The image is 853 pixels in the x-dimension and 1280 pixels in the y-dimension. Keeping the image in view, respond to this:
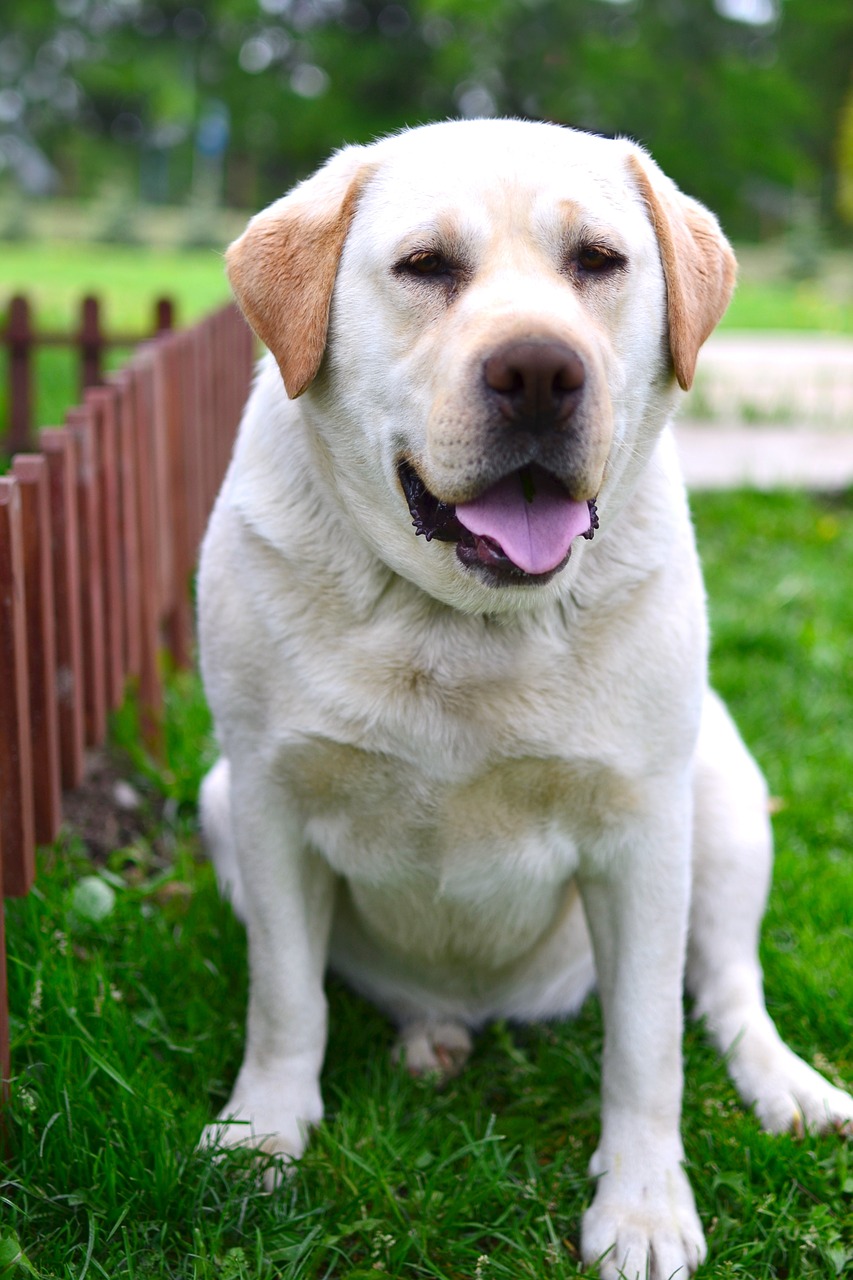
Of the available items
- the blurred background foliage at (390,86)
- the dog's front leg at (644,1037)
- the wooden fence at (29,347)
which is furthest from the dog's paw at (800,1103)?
the blurred background foliage at (390,86)

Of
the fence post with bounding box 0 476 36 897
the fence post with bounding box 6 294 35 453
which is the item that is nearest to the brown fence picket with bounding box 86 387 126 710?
the fence post with bounding box 0 476 36 897

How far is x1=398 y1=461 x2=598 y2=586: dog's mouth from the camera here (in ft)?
7.11

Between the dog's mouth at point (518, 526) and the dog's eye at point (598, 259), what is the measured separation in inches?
14.2

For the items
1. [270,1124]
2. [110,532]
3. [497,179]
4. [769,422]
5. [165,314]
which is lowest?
[769,422]

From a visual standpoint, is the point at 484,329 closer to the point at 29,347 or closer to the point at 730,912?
the point at 730,912

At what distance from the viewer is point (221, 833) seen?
3.09m

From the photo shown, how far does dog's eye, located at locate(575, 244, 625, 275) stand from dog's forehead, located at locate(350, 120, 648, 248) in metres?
0.04

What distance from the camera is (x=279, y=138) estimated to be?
41281mm

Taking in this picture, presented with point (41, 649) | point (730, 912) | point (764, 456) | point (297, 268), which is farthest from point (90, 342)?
point (730, 912)

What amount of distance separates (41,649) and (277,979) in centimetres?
85

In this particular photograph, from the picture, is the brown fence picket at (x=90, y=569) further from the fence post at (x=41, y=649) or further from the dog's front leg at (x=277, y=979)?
the dog's front leg at (x=277, y=979)

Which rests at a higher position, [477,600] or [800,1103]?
[477,600]

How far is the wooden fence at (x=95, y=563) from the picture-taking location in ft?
8.39

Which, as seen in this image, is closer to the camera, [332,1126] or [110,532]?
[332,1126]
